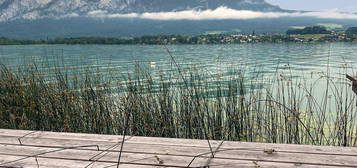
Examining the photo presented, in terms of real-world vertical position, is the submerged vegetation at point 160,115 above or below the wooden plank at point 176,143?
below

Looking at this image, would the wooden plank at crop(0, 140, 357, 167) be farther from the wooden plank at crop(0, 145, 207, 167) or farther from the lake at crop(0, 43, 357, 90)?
the lake at crop(0, 43, 357, 90)

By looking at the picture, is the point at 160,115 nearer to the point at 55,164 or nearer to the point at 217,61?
the point at 217,61

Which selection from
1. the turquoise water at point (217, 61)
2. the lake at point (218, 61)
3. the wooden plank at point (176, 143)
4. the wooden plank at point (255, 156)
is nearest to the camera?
the wooden plank at point (255, 156)

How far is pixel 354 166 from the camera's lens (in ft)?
5.30

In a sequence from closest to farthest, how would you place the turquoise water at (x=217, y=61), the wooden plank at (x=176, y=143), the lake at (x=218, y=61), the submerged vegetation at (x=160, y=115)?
the wooden plank at (x=176, y=143) < the submerged vegetation at (x=160, y=115) < the lake at (x=218, y=61) < the turquoise water at (x=217, y=61)

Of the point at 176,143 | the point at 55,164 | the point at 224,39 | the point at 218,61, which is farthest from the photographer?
the point at 224,39

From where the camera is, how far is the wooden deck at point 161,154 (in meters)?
1.71

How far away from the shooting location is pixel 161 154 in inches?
72.5

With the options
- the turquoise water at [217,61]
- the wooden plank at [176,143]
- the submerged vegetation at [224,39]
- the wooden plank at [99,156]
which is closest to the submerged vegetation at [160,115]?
the turquoise water at [217,61]

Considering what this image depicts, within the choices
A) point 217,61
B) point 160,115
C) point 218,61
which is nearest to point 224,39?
point 218,61

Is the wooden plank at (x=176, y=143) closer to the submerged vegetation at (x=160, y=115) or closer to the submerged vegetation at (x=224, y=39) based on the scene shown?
the submerged vegetation at (x=160, y=115)

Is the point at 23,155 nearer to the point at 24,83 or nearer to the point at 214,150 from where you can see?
the point at 214,150

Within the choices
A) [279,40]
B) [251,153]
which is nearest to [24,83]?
[251,153]

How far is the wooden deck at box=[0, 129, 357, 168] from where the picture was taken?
67.2 inches
